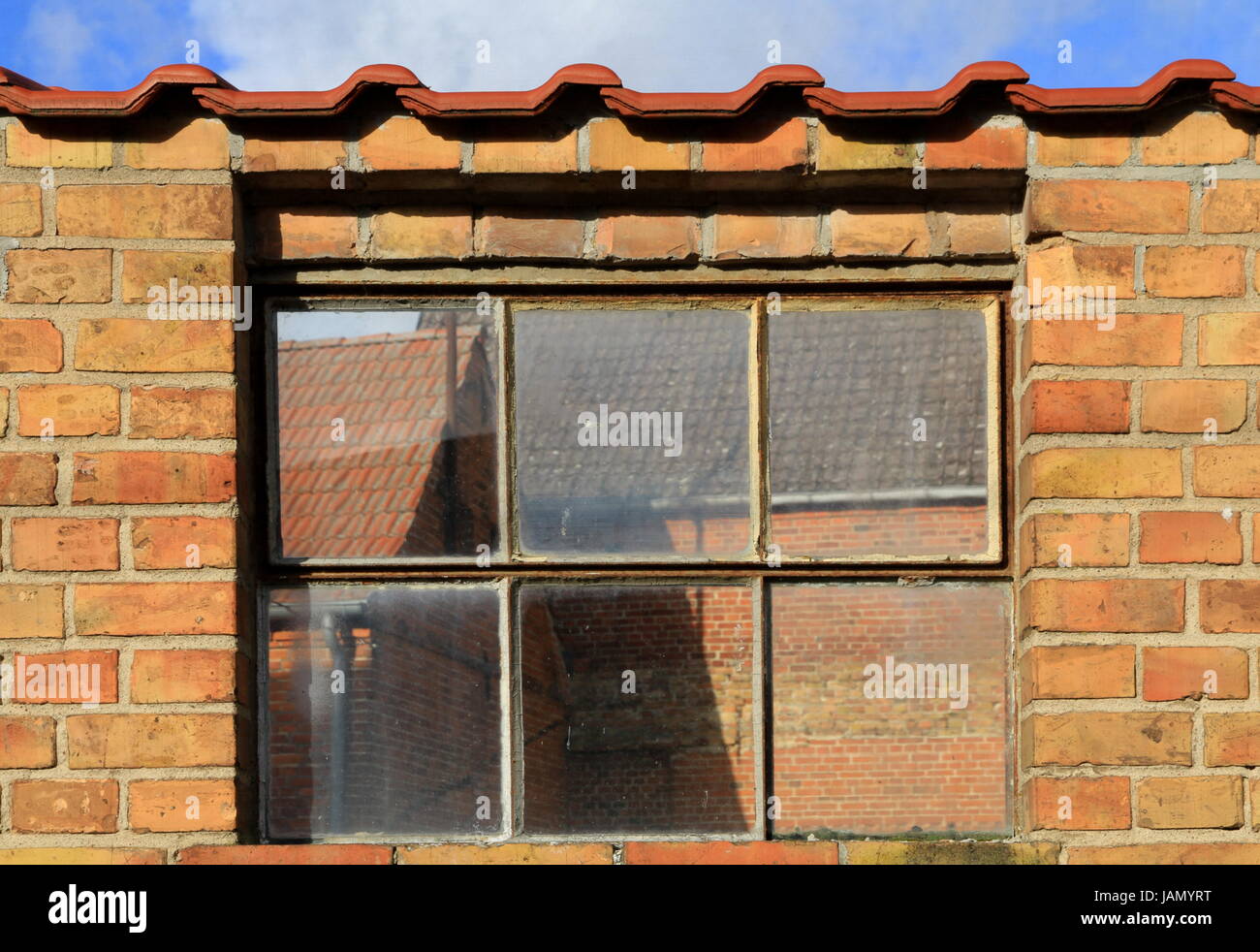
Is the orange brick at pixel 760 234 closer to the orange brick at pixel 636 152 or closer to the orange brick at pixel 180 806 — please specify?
the orange brick at pixel 636 152

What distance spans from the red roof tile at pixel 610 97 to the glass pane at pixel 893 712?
1.11 metres

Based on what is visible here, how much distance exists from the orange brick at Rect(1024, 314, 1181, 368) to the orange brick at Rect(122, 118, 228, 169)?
6.33 ft

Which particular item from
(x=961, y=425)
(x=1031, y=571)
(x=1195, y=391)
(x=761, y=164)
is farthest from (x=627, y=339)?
(x=1195, y=391)

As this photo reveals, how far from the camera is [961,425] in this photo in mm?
3523

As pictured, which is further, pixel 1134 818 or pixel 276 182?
pixel 276 182

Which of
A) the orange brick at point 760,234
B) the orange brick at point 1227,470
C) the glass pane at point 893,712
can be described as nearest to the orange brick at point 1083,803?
the glass pane at point 893,712

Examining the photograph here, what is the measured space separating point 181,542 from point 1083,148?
7.35ft

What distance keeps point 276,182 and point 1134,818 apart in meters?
2.41

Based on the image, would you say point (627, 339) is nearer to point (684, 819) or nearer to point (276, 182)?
point (276, 182)

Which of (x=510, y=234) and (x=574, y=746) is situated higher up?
(x=510, y=234)

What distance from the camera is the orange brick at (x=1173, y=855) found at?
3207mm

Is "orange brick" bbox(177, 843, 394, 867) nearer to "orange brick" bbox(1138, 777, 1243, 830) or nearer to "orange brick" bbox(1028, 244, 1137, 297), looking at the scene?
"orange brick" bbox(1138, 777, 1243, 830)

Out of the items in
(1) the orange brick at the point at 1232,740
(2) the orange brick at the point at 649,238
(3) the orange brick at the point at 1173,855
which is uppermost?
(2) the orange brick at the point at 649,238

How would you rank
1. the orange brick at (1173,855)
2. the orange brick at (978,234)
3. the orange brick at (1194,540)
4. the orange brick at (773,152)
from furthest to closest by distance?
the orange brick at (978,234) < the orange brick at (773,152) < the orange brick at (1194,540) < the orange brick at (1173,855)
